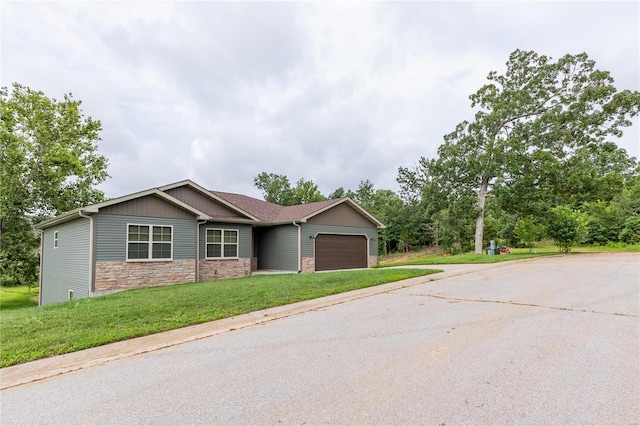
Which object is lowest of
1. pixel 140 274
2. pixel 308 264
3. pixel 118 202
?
pixel 308 264

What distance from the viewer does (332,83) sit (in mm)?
17219

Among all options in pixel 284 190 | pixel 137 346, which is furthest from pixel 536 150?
pixel 284 190

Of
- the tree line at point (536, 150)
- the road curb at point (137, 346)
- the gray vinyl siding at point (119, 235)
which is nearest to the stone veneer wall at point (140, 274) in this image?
the gray vinyl siding at point (119, 235)

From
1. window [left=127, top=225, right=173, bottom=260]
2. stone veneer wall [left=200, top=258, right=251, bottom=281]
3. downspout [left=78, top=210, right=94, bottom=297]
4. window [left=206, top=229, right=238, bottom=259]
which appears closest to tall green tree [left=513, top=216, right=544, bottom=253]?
stone veneer wall [left=200, top=258, right=251, bottom=281]

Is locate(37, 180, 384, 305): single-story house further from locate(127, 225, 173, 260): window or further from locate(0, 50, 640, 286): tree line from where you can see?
locate(0, 50, 640, 286): tree line

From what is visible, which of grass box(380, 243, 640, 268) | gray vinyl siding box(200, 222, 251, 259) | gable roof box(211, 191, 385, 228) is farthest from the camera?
gable roof box(211, 191, 385, 228)

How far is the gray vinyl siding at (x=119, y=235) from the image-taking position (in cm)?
1130

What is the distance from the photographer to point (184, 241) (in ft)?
43.6

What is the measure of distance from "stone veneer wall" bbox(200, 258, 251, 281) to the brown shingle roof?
3338 millimetres

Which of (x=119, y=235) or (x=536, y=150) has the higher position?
(x=536, y=150)

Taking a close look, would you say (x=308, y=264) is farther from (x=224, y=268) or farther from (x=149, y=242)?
(x=149, y=242)

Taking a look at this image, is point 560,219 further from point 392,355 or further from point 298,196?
point 298,196

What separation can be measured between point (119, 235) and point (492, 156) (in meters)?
21.0

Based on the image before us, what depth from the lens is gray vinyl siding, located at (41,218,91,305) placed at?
11.7 meters
